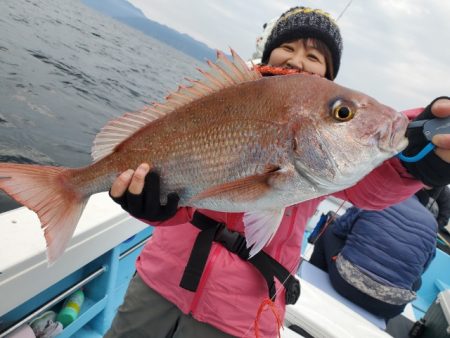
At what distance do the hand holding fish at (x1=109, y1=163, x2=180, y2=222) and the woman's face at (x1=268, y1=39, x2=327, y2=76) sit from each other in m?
1.40

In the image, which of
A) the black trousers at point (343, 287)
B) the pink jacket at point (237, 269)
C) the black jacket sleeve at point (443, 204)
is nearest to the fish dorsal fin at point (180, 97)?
the pink jacket at point (237, 269)

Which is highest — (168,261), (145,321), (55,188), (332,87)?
(332,87)

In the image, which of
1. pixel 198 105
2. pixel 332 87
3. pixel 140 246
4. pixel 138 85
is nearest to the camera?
pixel 332 87

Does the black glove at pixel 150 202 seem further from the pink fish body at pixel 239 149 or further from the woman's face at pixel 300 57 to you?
the woman's face at pixel 300 57

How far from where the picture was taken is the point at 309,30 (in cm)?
272

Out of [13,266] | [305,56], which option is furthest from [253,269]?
[305,56]

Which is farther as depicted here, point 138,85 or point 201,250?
point 138,85

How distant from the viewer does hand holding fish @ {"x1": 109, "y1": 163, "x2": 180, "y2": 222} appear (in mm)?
1801

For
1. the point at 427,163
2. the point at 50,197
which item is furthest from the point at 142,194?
the point at 427,163

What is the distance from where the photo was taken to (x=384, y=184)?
215 centimetres

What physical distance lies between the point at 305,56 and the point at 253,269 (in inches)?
64.2

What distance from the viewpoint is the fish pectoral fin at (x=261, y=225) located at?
1.66m

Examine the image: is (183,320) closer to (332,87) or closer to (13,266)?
(13,266)

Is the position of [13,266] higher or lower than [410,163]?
lower
